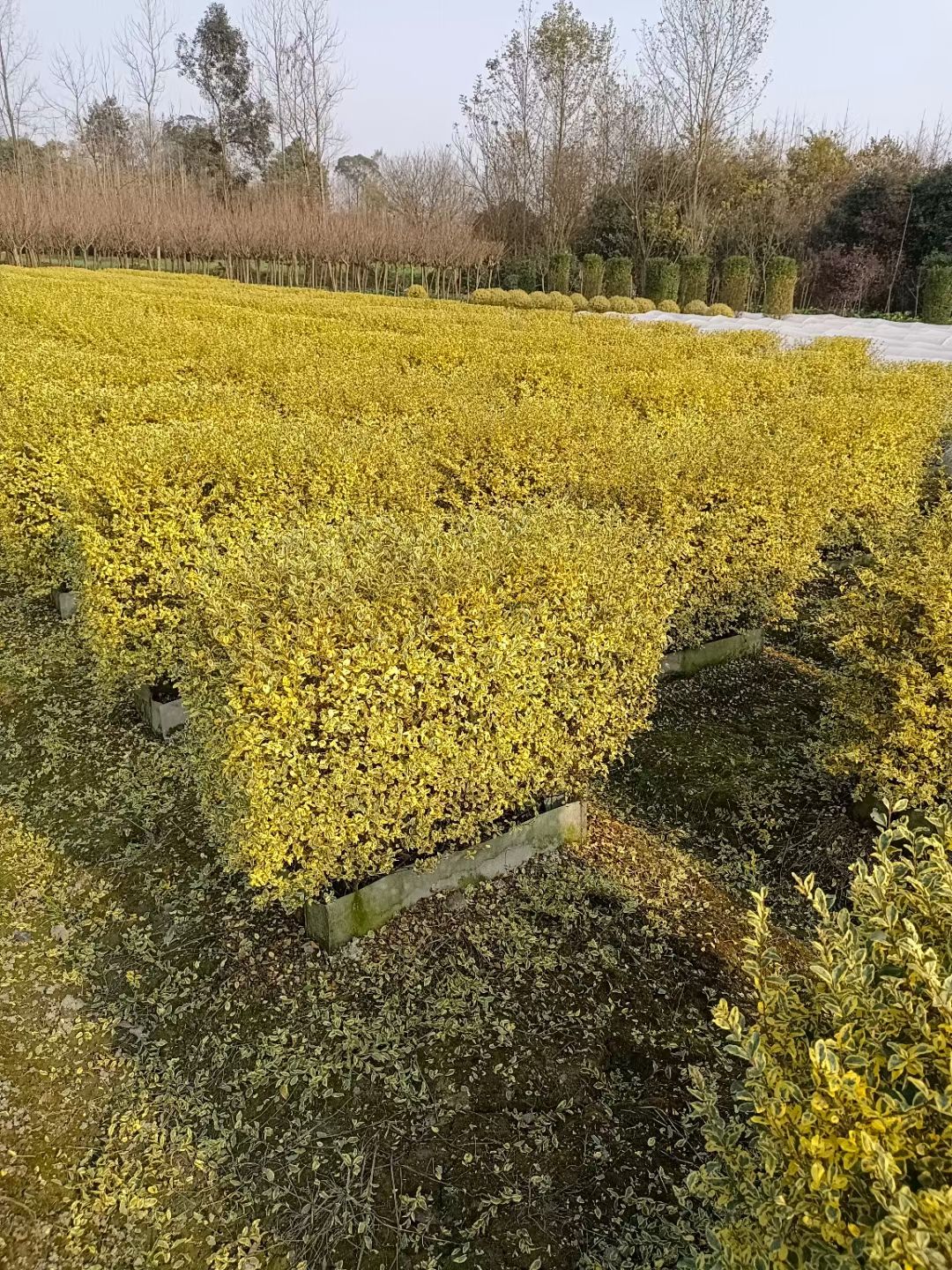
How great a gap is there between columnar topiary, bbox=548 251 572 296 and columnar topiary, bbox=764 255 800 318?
10.0 m

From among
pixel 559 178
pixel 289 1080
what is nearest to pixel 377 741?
pixel 289 1080

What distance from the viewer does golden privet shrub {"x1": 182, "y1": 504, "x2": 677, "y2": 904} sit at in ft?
9.62

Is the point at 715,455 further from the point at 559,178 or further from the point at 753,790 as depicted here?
the point at 559,178

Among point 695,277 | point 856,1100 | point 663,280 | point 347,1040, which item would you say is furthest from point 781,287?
point 856,1100

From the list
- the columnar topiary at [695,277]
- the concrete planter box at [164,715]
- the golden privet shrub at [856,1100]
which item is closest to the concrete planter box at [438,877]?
the golden privet shrub at [856,1100]

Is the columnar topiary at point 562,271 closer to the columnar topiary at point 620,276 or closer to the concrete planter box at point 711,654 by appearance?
the columnar topiary at point 620,276

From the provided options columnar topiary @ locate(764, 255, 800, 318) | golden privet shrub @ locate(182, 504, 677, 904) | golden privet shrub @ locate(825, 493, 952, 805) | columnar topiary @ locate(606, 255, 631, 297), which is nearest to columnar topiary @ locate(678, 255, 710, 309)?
columnar topiary @ locate(606, 255, 631, 297)

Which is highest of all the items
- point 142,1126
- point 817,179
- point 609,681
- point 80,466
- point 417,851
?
point 817,179

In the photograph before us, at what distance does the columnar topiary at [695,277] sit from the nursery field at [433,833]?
2752 centimetres

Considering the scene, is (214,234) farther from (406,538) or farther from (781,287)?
(406,538)

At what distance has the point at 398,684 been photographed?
3.01 metres

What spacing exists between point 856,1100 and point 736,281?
32344 mm

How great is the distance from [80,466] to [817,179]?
3849 cm

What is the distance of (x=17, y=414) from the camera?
20.7 ft
